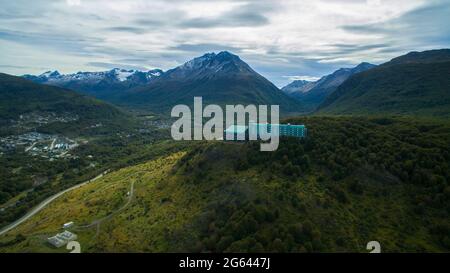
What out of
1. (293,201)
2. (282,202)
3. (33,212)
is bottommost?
(33,212)

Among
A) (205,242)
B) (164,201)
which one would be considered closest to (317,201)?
(205,242)

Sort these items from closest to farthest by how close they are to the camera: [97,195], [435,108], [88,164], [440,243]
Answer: [440,243] → [97,195] → [88,164] → [435,108]

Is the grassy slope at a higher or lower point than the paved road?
higher

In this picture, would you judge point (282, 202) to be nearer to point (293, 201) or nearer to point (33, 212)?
point (293, 201)

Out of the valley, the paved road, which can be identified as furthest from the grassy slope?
the paved road

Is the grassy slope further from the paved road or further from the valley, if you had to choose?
the paved road

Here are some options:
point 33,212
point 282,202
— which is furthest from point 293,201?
point 33,212

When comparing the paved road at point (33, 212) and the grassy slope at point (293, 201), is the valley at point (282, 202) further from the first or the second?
the paved road at point (33, 212)

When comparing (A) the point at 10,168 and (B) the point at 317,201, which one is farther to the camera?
(A) the point at 10,168
